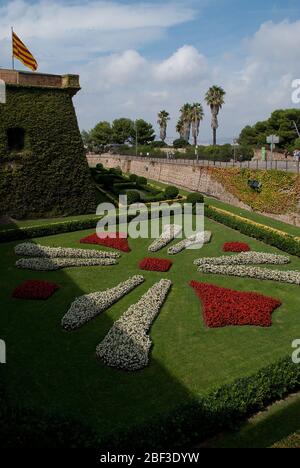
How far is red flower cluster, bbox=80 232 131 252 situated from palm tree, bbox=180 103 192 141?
57.6 m

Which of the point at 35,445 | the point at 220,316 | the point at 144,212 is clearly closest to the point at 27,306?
the point at 220,316

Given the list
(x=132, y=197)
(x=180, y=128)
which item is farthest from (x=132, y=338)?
(x=180, y=128)

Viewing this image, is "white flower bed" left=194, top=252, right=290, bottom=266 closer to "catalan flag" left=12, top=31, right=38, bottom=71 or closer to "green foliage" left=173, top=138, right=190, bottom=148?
"catalan flag" left=12, top=31, right=38, bottom=71

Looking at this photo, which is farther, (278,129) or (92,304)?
(278,129)

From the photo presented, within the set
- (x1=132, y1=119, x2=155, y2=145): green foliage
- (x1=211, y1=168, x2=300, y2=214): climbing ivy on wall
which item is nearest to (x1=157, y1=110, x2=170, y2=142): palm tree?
(x1=132, y1=119, x2=155, y2=145): green foliage

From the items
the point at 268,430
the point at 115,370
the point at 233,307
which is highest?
the point at 233,307

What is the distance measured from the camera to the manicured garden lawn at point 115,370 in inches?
419

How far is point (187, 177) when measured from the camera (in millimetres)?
43344

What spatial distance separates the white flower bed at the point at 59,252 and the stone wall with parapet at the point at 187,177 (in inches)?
562

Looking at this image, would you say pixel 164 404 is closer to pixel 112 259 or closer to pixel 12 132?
pixel 112 259

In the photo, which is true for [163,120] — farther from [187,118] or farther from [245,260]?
[245,260]

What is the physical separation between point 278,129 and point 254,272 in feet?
172

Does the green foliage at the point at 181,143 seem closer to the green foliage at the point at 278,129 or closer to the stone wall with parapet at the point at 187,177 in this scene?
the green foliage at the point at 278,129

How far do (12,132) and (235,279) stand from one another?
17712mm
